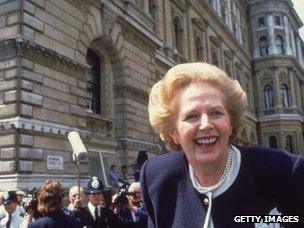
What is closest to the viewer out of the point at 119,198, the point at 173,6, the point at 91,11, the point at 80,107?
the point at 119,198

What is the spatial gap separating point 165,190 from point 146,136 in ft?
47.4

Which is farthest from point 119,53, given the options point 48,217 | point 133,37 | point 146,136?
point 48,217

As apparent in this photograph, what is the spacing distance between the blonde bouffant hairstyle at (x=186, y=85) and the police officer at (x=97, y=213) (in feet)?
13.5

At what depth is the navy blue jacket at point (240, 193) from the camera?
1.68 metres

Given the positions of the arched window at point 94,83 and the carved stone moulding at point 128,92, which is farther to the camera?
the carved stone moulding at point 128,92

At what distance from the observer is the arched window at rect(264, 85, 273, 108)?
130ft

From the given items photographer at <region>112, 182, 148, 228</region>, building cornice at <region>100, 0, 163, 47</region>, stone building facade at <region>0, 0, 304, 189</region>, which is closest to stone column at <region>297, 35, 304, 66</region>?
stone building facade at <region>0, 0, 304, 189</region>

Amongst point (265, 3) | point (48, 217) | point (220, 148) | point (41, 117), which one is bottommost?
point (48, 217)

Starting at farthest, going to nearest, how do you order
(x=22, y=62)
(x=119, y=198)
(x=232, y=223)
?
(x=22, y=62) < (x=119, y=198) < (x=232, y=223)

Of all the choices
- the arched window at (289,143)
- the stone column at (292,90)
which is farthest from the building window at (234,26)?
the arched window at (289,143)

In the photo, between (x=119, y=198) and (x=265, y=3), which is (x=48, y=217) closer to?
(x=119, y=198)

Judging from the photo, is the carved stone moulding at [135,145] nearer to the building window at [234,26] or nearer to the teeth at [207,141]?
the teeth at [207,141]

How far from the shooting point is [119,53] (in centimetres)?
1506

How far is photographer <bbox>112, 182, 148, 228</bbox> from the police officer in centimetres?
A: 11
